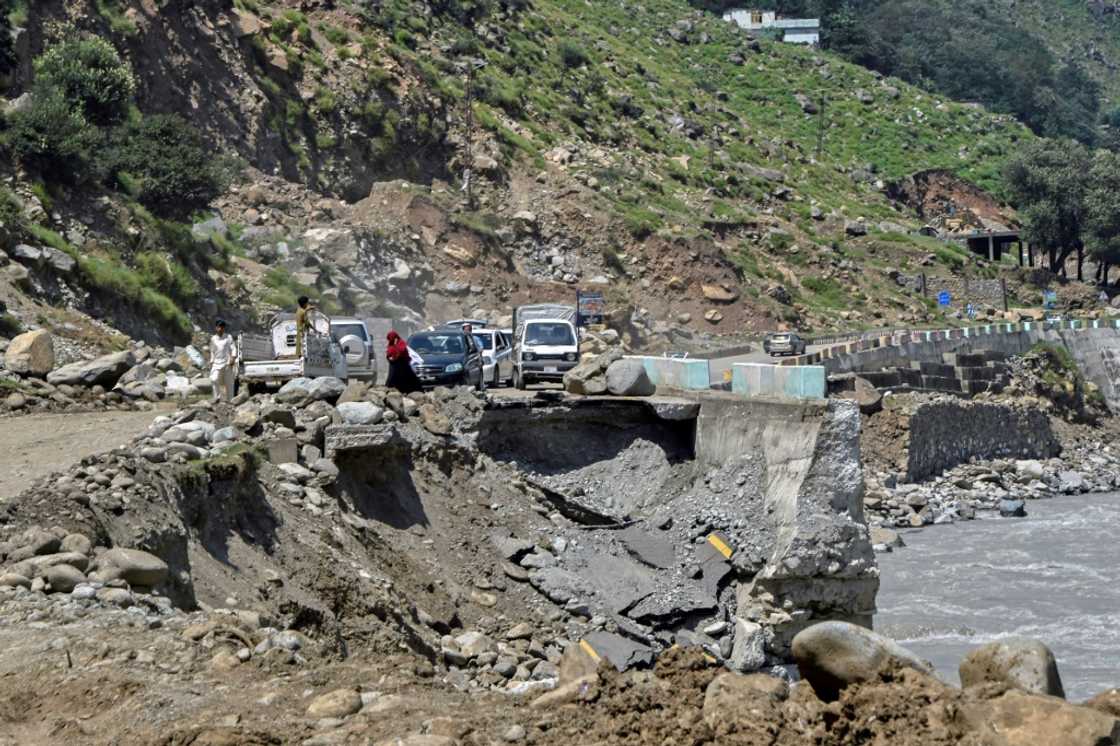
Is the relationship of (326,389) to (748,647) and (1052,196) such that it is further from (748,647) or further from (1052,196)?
(1052,196)

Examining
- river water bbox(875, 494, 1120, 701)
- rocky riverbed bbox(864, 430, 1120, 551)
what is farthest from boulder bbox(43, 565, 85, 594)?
rocky riverbed bbox(864, 430, 1120, 551)

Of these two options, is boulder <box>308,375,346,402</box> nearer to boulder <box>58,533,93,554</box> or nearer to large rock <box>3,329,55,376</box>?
large rock <box>3,329,55,376</box>

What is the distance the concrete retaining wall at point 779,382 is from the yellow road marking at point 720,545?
8.85 ft

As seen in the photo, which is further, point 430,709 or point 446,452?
point 446,452

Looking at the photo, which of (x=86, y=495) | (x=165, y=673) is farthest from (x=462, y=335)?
(x=165, y=673)

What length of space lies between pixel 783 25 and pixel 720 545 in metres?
122

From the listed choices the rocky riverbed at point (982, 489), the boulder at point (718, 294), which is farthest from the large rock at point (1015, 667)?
the boulder at point (718, 294)

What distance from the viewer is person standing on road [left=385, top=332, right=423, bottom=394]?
25859mm

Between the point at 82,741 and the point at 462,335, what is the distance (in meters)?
21.7

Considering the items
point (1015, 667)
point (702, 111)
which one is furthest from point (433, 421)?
point (702, 111)

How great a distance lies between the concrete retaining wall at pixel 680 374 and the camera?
2992 centimetres

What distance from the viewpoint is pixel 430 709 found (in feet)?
34.0

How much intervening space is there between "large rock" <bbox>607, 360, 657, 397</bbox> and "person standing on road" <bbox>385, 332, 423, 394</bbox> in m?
4.09

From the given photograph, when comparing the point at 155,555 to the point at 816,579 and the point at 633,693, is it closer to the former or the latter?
the point at 633,693
